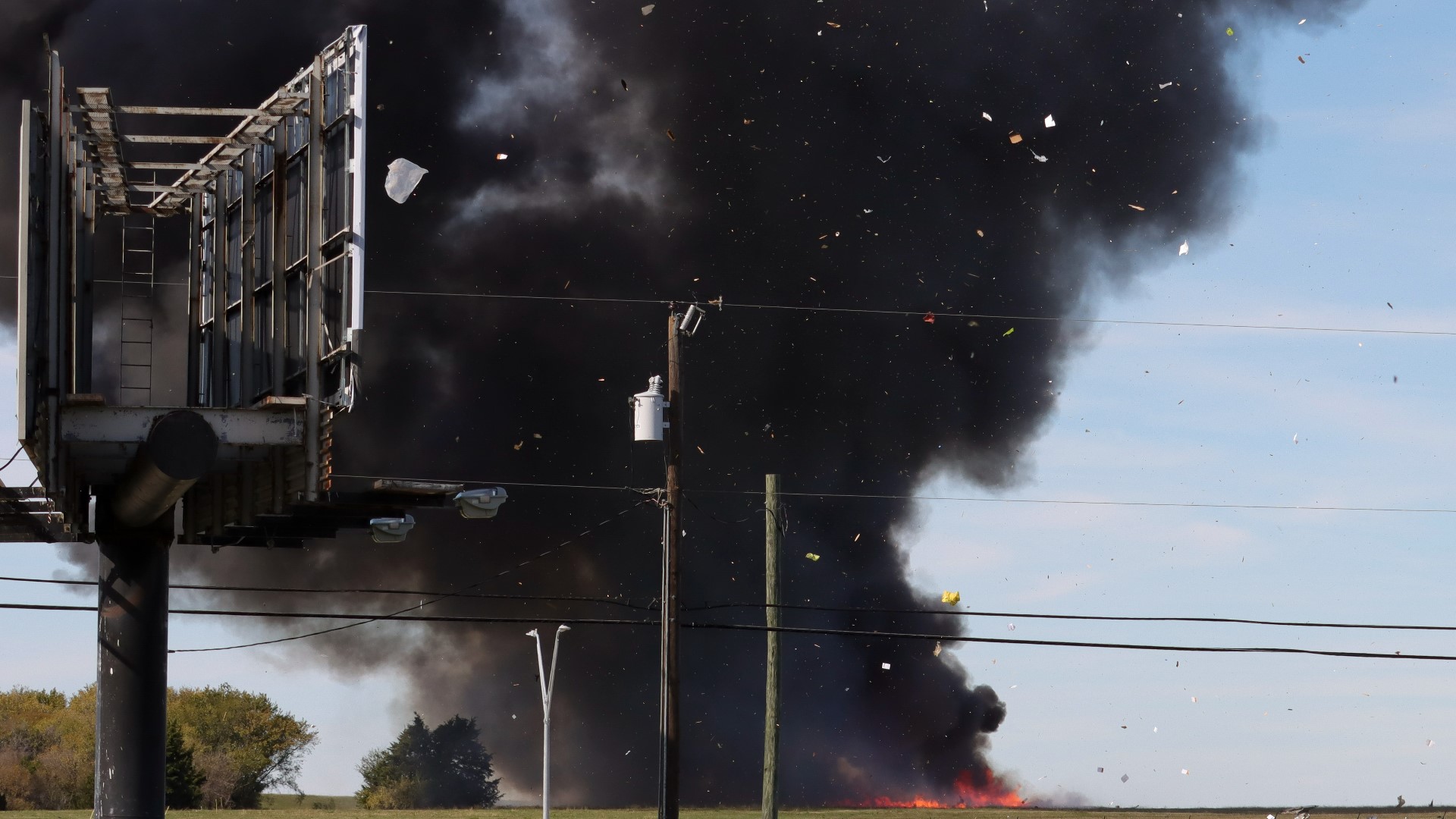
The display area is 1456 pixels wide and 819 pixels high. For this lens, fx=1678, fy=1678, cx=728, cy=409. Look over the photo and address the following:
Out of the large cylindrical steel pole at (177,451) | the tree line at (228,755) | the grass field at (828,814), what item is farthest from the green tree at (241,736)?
the large cylindrical steel pole at (177,451)

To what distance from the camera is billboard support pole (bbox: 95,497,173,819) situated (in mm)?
14750

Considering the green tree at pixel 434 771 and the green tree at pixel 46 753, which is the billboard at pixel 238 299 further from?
the green tree at pixel 434 771

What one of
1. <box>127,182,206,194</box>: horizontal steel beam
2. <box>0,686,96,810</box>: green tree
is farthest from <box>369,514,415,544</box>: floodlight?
<box>0,686,96,810</box>: green tree

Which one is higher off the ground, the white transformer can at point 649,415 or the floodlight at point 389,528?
the white transformer can at point 649,415

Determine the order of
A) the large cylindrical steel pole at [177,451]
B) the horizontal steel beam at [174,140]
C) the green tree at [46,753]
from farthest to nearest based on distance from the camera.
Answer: the green tree at [46,753] < the horizontal steel beam at [174,140] < the large cylindrical steel pole at [177,451]

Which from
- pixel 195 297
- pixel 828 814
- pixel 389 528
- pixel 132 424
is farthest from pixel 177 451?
pixel 828 814

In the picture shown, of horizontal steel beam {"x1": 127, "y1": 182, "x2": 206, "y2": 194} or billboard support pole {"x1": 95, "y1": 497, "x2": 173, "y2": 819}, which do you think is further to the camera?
horizontal steel beam {"x1": 127, "y1": 182, "x2": 206, "y2": 194}

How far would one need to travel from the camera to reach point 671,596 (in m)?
23.8

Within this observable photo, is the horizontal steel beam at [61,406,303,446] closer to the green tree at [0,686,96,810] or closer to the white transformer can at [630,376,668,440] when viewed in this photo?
the white transformer can at [630,376,668,440]

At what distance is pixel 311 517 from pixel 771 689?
55.2ft

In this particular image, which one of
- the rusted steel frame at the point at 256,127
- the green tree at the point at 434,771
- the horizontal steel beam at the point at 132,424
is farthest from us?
the green tree at the point at 434,771

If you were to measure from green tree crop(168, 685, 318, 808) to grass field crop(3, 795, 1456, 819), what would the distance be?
1190 inches

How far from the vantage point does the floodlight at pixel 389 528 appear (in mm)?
15750

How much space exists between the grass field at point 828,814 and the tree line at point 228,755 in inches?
740
